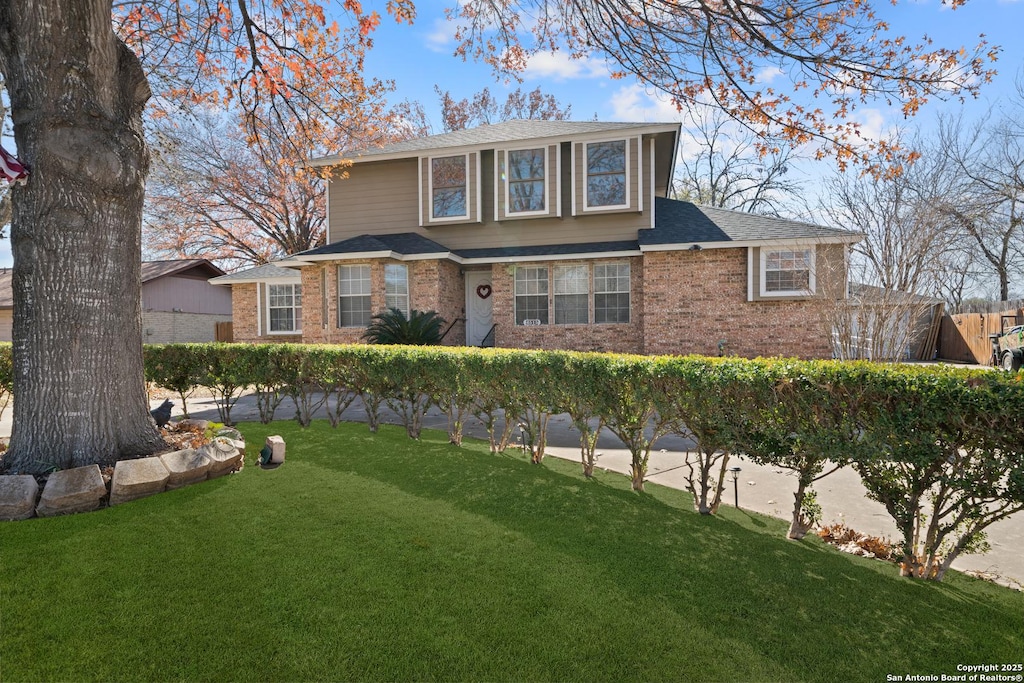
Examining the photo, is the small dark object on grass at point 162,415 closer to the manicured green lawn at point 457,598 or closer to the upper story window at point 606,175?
the manicured green lawn at point 457,598

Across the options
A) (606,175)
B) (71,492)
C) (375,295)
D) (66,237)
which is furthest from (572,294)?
(71,492)

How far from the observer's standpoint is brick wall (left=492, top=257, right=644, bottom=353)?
44.1 feet

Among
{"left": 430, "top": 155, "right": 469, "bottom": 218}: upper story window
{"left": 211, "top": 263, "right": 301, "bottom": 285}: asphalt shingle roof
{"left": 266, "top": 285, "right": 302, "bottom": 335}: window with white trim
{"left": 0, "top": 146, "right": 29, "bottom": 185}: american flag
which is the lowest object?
{"left": 266, "top": 285, "right": 302, "bottom": 335}: window with white trim

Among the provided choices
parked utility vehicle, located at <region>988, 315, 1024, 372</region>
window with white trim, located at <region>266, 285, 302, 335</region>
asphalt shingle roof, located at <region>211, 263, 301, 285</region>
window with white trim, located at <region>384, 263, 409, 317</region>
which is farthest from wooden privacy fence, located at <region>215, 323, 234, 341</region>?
parked utility vehicle, located at <region>988, 315, 1024, 372</region>

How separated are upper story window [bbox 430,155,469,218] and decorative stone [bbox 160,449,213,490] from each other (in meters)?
11.0

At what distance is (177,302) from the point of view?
77.7 ft

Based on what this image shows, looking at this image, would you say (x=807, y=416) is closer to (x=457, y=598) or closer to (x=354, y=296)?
(x=457, y=598)

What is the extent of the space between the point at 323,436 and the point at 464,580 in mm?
4423

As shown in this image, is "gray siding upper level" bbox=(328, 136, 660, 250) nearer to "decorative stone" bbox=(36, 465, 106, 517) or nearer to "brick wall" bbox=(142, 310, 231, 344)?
"decorative stone" bbox=(36, 465, 106, 517)

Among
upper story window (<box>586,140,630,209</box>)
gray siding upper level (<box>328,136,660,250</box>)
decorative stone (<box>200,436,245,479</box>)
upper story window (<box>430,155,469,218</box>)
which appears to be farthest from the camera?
upper story window (<box>430,155,469,218</box>)

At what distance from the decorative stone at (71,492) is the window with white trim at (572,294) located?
11075 mm

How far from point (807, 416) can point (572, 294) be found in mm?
10778

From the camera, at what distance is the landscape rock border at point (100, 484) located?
3.83 metres

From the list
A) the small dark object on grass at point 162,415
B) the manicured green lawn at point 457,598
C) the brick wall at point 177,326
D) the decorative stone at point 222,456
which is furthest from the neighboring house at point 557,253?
the brick wall at point 177,326
